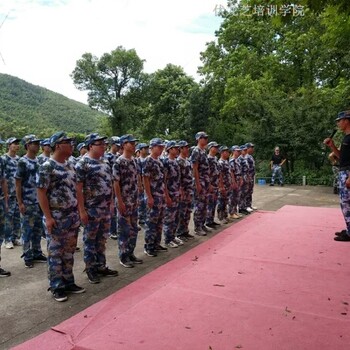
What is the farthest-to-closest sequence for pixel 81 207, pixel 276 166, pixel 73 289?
1. pixel 276 166
2. pixel 81 207
3. pixel 73 289

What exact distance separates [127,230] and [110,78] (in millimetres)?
26317

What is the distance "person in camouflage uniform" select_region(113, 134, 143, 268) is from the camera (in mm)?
4344

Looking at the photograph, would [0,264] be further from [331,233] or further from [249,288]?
[331,233]

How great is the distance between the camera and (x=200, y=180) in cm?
612

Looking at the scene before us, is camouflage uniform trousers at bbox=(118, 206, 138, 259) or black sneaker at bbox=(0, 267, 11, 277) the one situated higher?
camouflage uniform trousers at bbox=(118, 206, 138, 259)

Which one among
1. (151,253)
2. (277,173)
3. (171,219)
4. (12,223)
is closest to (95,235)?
(151,253)

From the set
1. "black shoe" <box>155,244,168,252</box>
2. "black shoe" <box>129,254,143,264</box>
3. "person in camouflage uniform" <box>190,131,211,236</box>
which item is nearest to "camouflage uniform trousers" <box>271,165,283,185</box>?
"person in camouflage uniform" <box>190,131,211,236</box>

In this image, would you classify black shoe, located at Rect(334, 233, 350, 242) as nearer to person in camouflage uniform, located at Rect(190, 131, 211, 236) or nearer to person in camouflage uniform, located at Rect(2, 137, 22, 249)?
person in camouflage uniform, located at Rect(190, 131, 211, 236)

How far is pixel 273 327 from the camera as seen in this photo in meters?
2.67

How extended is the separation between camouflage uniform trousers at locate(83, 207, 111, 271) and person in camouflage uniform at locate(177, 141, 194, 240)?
1966mm

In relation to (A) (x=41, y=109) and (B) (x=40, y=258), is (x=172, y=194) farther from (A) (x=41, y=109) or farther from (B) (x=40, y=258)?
(A) (x=41, y=109)

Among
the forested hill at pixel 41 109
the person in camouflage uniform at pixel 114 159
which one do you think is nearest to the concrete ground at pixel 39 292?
the person in camouflage uniform at pixel 114 159

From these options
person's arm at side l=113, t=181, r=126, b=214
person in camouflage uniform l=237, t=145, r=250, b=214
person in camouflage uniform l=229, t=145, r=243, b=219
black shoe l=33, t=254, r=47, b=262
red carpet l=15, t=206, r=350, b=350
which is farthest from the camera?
person in camouflage uniform l=237, t=145, r=250, b=214

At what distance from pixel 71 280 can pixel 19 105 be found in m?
31.2
